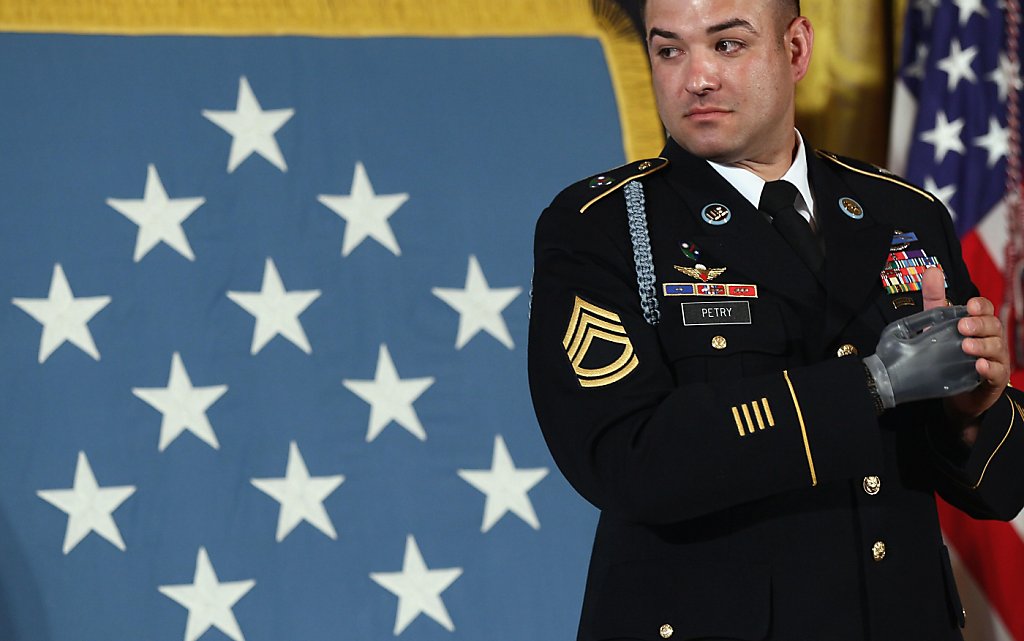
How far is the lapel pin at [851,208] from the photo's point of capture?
145 cm

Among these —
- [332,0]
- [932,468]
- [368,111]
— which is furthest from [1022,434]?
[332,0]

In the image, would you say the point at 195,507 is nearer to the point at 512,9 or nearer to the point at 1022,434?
the point at 512,9

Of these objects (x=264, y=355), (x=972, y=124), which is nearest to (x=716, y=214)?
(x=264, y=355)

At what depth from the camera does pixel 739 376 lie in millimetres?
1313

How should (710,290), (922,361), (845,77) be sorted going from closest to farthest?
(922,361) → (710,290) → (845,77)

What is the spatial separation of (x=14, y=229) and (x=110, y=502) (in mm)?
526

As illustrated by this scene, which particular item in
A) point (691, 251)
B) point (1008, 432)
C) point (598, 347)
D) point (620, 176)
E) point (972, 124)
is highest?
point (972, 124)

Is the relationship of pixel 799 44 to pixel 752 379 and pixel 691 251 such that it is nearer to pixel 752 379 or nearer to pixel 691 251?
pixel 691 251

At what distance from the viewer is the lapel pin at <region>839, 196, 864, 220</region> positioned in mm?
Answer: 1448

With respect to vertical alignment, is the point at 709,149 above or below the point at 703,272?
above

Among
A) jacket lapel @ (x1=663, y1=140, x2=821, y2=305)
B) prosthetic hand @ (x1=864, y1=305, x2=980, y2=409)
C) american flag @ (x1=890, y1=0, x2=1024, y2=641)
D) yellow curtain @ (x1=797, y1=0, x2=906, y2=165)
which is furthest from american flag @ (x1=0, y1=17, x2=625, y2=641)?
prosthetic hand @ (x1=864, y1=305, x2=980, y2=409)

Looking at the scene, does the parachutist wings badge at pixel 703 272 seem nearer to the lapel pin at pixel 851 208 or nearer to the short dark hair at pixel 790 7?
the lapel pin at pixel 851 208

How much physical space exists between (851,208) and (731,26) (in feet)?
0.85

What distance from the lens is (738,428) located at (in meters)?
1.20
